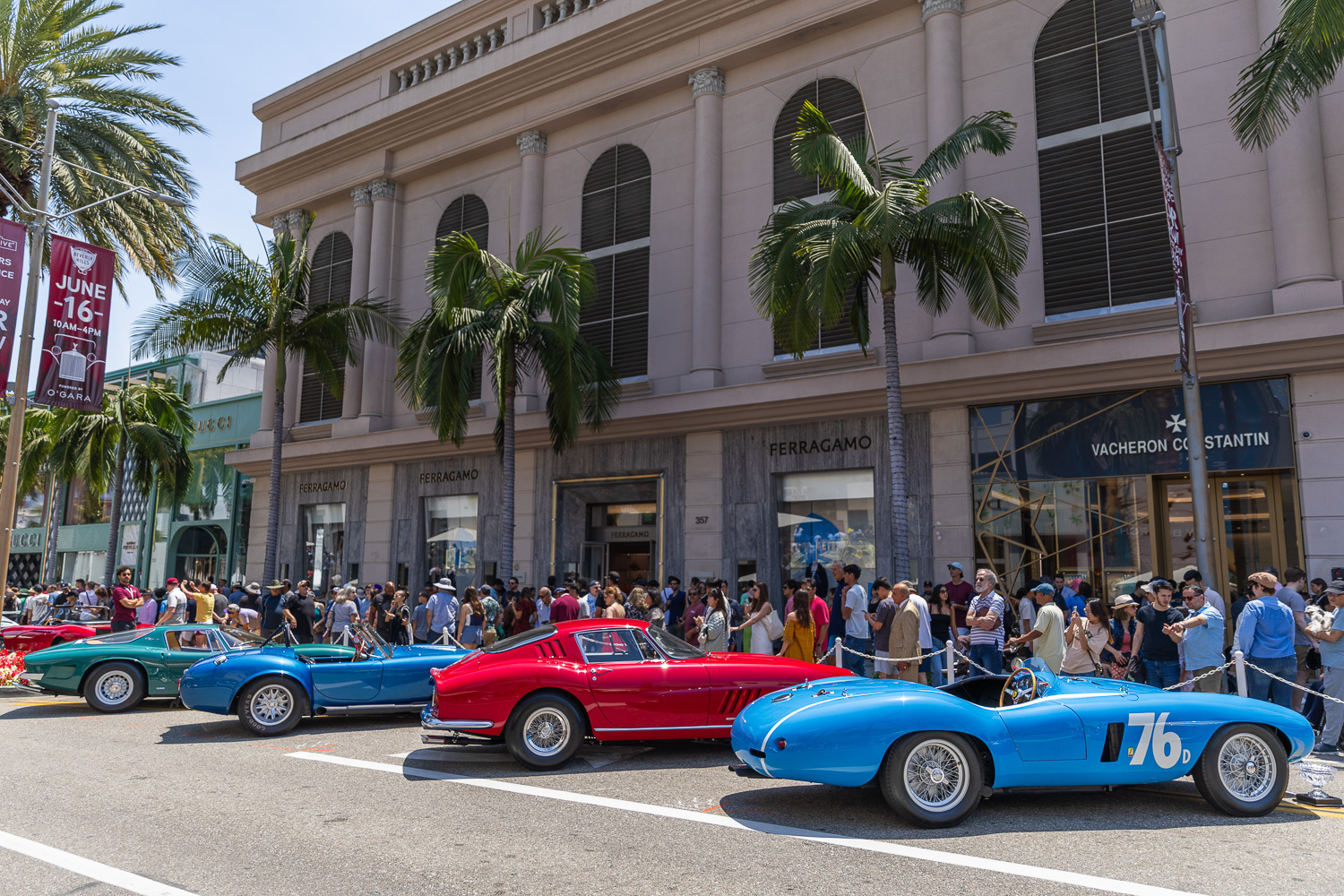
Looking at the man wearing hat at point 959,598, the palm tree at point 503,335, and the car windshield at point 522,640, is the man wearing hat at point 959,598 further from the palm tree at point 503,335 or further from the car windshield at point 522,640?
the palm tree at point 503,335

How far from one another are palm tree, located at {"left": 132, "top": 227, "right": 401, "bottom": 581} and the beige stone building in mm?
2502

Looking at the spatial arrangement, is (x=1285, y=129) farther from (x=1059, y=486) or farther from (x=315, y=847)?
(x=315, y=847)

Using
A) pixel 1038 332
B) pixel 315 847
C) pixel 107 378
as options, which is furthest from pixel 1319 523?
pixel 107 378

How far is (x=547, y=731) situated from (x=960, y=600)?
7.82 metres

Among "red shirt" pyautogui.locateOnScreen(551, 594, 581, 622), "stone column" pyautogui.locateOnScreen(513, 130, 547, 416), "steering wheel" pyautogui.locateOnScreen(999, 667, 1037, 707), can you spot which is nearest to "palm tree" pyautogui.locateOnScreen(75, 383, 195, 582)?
"stone column" pyautogui.locateOnScreen(513, 130, 547, 416)

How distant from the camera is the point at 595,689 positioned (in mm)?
8680

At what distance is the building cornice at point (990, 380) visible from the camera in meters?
14.2

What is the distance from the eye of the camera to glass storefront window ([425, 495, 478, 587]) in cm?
2430

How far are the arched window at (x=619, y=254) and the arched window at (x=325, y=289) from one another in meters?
Answer: 9.04

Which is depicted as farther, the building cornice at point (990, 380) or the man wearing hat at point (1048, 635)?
the building cornice at point (990, 380)

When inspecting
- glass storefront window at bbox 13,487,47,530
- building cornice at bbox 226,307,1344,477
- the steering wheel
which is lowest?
the steering wheel

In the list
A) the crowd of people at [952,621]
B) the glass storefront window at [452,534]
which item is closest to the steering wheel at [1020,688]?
the crowd of people at [952,621]

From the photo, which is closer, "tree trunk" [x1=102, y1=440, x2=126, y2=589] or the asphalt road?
the asphalt road

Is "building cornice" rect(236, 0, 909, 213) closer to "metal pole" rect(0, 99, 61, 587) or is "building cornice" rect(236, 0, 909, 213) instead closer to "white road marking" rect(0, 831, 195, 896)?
"metal pole" rect(0, 99, 61, 587)
